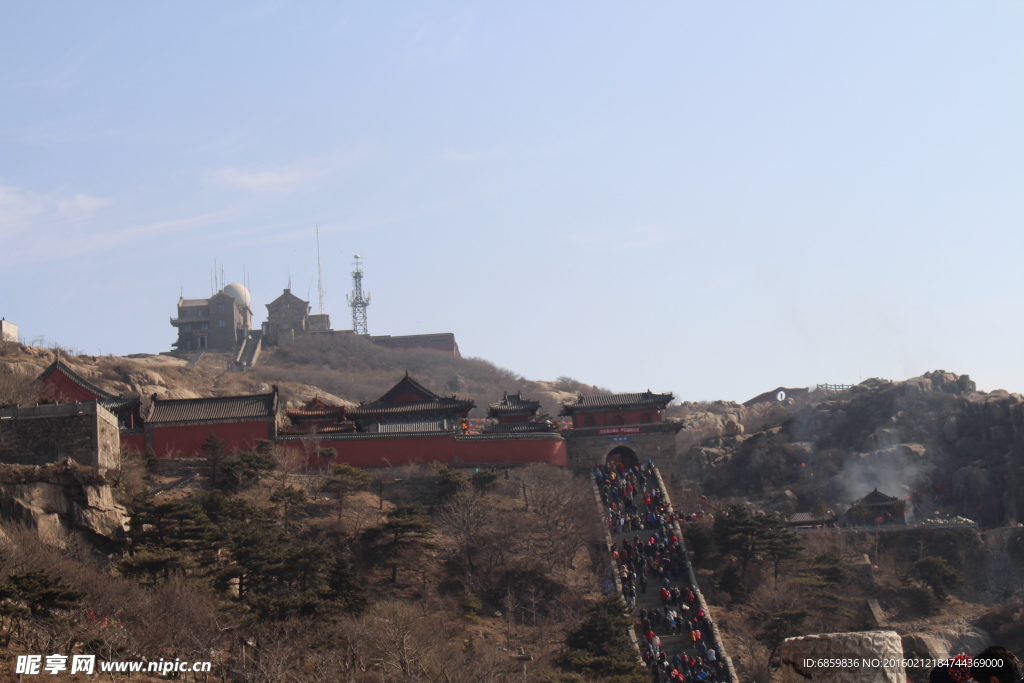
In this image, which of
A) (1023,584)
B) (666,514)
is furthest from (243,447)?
(1023,584)

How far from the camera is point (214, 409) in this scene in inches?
1719

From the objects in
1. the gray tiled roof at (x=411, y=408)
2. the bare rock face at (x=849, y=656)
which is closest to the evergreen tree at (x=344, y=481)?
the gray tiled roof at (x=411, y=408)

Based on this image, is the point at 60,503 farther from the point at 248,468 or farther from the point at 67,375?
the point at 67,375

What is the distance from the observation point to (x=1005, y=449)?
5378 centimetres

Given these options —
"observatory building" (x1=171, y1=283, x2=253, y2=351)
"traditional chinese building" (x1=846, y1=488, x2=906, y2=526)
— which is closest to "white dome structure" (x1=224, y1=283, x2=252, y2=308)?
"observatory building" (x1=171, y1=283, x2=253, y2=351)

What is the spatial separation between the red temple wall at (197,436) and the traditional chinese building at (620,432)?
46.5 feet

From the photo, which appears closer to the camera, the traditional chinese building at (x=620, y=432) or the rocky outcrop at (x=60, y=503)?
the rocky outcrop at (x=60, y=503)

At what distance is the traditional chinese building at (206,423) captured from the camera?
1670 inches

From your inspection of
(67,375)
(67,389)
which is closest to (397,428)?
(67,389)

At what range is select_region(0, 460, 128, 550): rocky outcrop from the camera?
31203 millimetres

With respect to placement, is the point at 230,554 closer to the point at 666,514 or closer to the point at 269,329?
the point at 666,514

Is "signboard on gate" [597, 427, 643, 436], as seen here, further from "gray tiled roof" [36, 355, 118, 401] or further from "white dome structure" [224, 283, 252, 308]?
"white dome structure" [224, 283, 252, 308]

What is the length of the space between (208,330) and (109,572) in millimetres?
70047

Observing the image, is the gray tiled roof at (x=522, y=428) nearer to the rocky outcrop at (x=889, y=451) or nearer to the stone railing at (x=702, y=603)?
the stone railing at (x=702, y=603)
